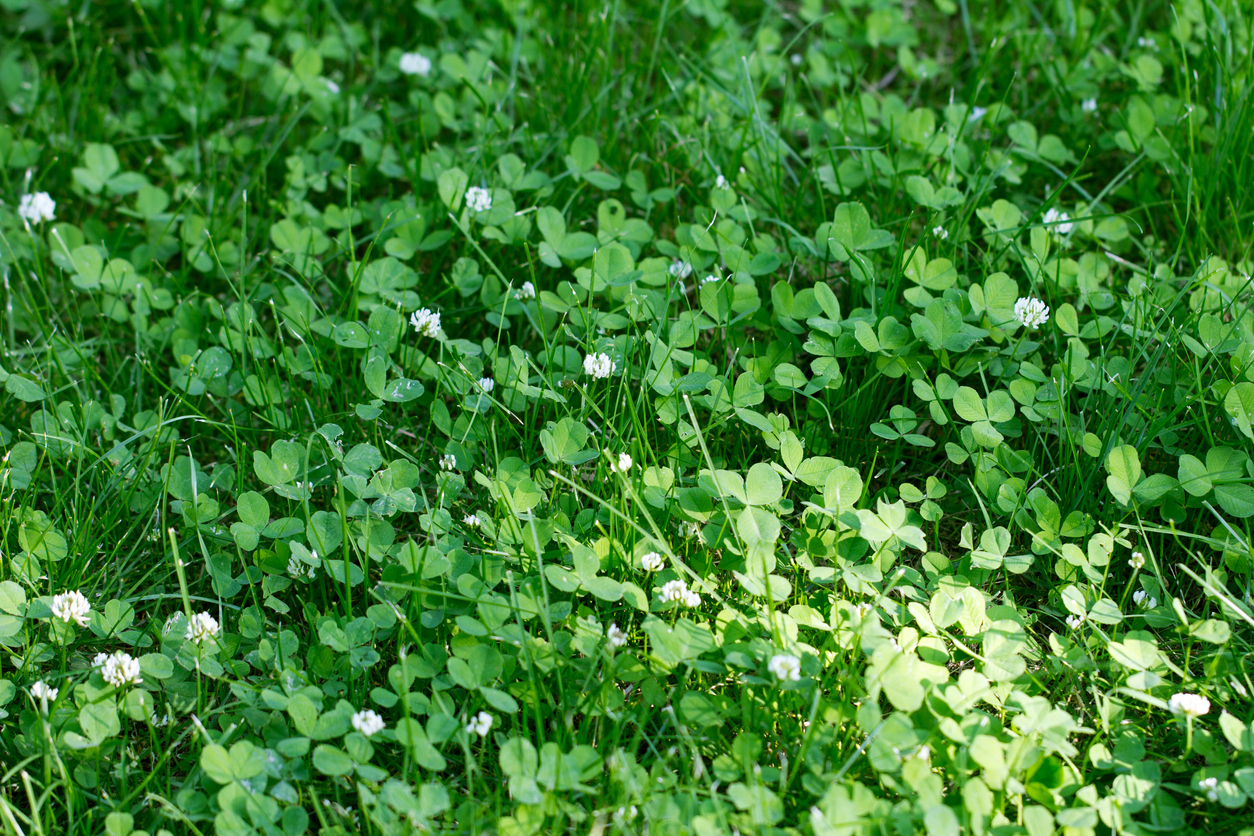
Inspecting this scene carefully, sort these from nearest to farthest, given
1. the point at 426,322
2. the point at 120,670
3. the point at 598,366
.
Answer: the point at 120,670 → the point at 598,366 → the point at 426,322

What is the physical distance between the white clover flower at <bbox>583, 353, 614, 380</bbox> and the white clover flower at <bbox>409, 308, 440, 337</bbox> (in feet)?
1.20

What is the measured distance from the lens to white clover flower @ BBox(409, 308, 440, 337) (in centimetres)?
231

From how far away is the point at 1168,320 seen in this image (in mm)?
2307

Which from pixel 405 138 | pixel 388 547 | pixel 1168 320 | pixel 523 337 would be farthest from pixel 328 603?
pixel 1168 320

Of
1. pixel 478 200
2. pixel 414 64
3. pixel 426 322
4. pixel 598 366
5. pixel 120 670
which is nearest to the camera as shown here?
pixel 120 670

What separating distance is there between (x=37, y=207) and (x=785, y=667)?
2.27 meters

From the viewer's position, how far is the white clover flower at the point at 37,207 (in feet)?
8.91

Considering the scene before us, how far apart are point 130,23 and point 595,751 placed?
9.67 ft

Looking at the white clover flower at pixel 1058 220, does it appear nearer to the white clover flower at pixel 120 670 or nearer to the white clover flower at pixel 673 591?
the white clover flower at pixel 673 591

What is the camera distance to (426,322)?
233 centimetres

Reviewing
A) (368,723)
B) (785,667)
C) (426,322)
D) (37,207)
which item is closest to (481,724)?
(368,723)

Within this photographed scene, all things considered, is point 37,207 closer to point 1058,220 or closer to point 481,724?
point 481,724

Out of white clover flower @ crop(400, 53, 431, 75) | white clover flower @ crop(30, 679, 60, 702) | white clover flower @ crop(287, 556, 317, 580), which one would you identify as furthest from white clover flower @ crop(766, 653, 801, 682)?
white clover flower @ crop(400, 53, 431, 75)

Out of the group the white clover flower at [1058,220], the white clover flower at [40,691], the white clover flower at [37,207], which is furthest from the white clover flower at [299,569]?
the white clover flower at [1058,220]
